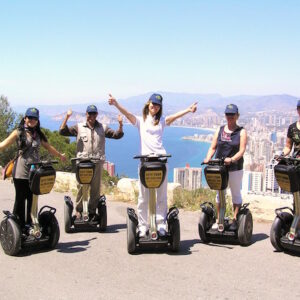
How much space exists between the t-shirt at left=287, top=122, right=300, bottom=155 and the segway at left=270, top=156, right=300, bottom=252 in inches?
16.5

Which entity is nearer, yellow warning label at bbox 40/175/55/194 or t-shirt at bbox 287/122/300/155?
yellow warning label at bbox 40/175/55/194

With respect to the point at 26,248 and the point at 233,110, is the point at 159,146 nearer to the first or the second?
the point at 233,110

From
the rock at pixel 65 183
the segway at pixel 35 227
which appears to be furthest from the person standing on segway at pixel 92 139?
the rock at pixel 65 183

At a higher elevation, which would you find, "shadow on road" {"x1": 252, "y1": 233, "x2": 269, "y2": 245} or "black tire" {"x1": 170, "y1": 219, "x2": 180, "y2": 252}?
"black tire" {"x1": 170, "y1": 219, "x2": 180, "y2": 252}

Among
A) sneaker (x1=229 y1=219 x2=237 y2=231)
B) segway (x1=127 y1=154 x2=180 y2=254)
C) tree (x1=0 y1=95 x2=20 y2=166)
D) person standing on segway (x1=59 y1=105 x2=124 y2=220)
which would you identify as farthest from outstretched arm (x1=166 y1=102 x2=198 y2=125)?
tree (x1=0 y1=95 x2=20 y2=166)

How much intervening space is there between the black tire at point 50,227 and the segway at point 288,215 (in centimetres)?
298

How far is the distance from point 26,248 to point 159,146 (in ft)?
7.55

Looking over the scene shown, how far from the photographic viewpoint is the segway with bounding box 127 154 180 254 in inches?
223

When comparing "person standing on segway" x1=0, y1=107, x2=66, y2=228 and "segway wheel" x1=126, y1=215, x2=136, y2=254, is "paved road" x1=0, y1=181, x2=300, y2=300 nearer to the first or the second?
"segway wheel" x1=126, y1=215, x2=136, y2=254

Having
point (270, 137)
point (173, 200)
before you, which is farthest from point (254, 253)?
point (270, 137)

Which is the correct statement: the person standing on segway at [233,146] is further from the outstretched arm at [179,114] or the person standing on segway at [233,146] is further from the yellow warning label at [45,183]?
the yellow warning label at [45,183]

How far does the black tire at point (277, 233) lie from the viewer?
590cm

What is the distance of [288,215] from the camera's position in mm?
6090

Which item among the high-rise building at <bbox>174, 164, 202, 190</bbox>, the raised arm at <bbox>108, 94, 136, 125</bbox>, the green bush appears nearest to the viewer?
the raised arm at <bbox>108, 94, 136, 125</bbox>
